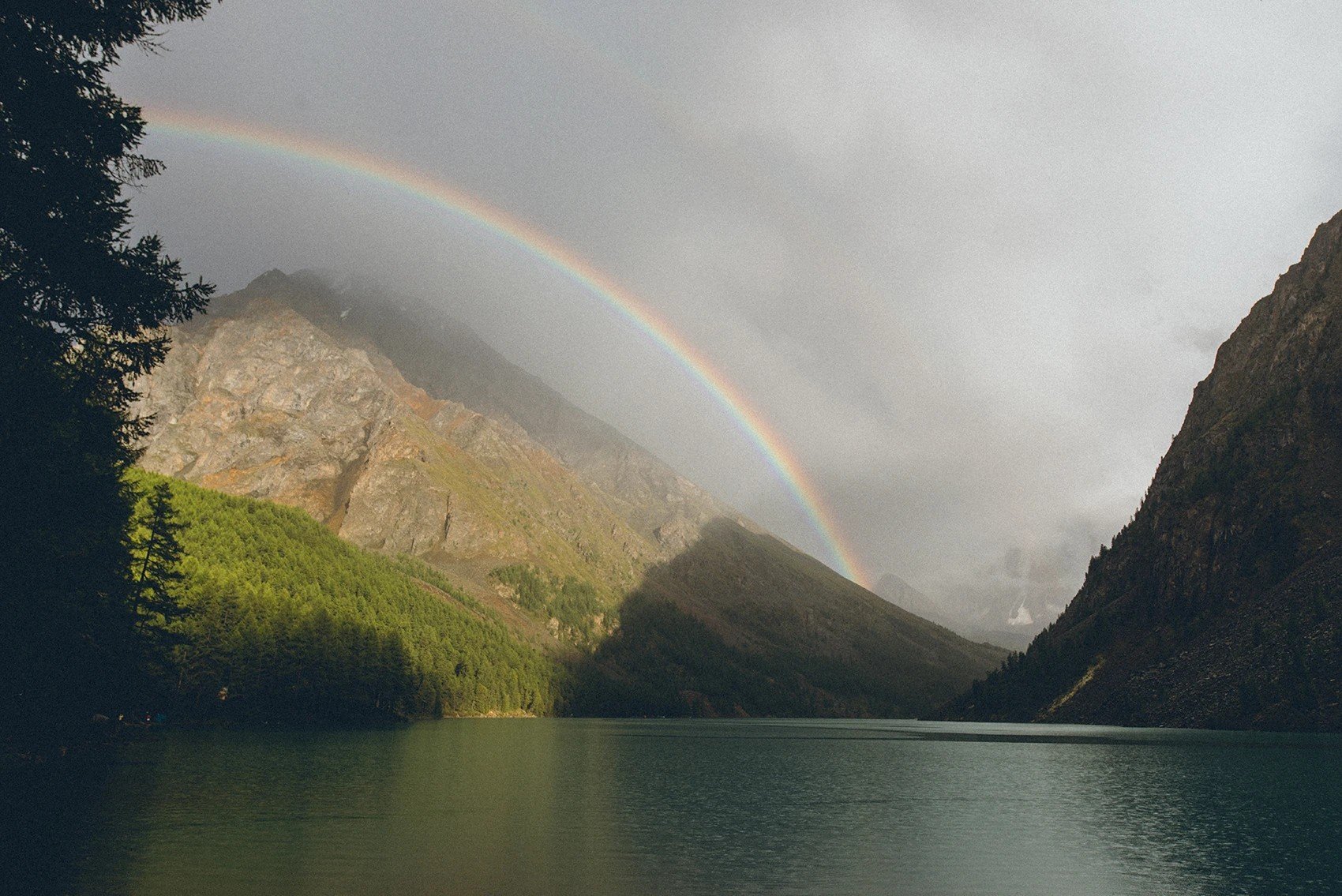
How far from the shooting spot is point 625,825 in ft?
150

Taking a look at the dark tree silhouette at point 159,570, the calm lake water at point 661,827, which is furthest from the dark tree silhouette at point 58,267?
the dark tree silhouette at point 159,570

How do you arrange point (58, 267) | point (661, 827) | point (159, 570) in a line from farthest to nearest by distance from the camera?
point (159, 570) → point (661, 827) → point (58, 267)

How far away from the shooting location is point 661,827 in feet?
149

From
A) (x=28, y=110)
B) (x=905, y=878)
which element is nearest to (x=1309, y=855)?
(x=905, y=878)

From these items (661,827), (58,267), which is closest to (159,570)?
(661,827)

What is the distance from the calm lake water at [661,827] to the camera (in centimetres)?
3152

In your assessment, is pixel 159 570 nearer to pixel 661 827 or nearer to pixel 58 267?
pixel 661 827

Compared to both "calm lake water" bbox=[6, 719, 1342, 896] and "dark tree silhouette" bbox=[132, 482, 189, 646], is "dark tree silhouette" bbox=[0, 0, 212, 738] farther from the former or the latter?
"dark tree silhouette" bbox=[132, 482, 189, 646]

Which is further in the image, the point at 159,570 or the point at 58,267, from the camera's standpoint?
the point at 159,570

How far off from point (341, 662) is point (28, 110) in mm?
153316

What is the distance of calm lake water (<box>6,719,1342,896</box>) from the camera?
3152 centimetres

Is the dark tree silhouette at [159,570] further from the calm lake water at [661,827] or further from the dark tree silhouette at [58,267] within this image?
the dark tree silhouette at [58,267]

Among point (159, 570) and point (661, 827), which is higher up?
point (159, 570)

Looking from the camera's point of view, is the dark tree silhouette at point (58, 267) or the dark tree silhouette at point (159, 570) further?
the dark tree silhouette at point (159, 570)
